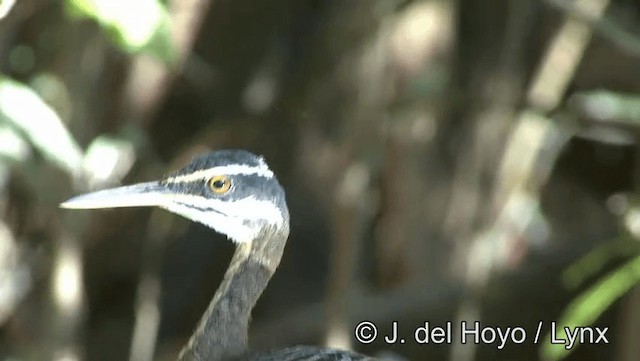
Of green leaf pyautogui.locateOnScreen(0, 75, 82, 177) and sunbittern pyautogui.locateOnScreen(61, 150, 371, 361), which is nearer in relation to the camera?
sunbittern pyautogui.locateOnScreen(61, 150, 371, 361)

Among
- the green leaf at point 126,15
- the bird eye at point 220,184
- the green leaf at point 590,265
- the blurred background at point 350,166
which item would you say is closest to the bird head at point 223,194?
the bird eye at point 220,184

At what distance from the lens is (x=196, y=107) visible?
81.4 inches

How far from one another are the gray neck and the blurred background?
0.38 metres

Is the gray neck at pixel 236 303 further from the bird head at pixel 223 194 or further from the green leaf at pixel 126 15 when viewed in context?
the green leaf at pixel 126 15

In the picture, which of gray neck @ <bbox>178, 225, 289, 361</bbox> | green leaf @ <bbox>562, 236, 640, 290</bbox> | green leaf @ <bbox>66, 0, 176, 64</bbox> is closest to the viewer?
green leaf @ <bbox>66, 0, 176, 64</bbox>

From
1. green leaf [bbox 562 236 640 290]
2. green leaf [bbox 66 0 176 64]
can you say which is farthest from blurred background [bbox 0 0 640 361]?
green leaf [bbox 66 0 176 64]

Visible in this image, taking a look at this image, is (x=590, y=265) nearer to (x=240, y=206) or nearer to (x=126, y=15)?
(x=240, y=206)

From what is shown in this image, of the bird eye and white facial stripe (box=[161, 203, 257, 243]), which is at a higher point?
the bird eye

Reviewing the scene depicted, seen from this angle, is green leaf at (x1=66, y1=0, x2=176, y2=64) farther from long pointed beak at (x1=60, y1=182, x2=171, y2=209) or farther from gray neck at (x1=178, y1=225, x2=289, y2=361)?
gray neck at (x1=178, y1=225, x2=289, y2=361)

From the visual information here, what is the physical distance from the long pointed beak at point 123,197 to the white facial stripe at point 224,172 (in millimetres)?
15

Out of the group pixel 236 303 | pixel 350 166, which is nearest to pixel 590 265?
pixel 350 166

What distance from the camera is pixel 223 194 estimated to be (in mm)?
940

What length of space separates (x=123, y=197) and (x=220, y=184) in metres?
0.09

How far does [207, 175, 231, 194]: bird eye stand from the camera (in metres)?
0.93
